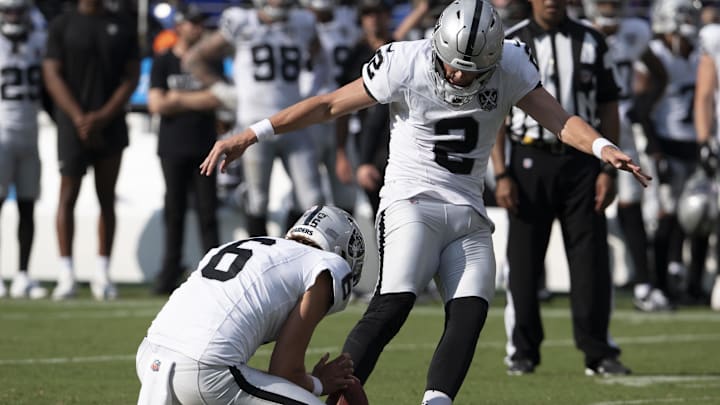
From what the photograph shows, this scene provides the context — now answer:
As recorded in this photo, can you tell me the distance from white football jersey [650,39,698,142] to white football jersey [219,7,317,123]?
3177mm

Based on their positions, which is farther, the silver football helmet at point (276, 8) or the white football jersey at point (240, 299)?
the silver football helmet at point (276, 8)

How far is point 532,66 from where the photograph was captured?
5.93 m

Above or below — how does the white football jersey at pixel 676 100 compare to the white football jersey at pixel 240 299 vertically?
below

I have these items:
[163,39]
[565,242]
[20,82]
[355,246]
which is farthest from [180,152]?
[355,246]

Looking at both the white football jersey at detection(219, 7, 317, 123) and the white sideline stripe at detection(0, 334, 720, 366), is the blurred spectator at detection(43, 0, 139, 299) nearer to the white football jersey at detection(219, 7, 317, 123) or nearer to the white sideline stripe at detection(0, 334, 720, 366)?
the white football jersey at detection(219, 7, 317, 123)

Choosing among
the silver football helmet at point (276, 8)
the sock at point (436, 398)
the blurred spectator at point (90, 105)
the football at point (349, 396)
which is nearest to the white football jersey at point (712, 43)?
the silver football helmet at point (276, 8)

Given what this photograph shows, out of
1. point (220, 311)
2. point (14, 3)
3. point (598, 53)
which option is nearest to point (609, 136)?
point (598, 53)

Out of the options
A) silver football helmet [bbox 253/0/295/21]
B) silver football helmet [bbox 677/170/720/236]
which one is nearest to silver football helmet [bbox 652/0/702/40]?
silver football helmet [bbox 677/170/720/236]

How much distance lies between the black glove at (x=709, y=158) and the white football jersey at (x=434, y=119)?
5731mm

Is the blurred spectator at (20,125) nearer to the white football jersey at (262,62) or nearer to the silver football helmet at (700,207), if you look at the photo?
the white football jersey at (262,62)

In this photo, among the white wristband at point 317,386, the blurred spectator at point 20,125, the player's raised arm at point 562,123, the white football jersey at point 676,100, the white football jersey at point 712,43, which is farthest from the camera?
the white football jersey at point 676,100

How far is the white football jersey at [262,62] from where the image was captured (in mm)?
11445

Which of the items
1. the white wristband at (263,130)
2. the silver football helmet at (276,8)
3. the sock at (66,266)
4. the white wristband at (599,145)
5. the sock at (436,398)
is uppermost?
the white wristband at (599,145)

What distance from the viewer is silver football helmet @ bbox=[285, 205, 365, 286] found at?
17.1 ft
